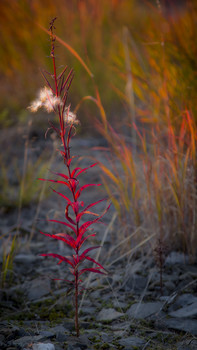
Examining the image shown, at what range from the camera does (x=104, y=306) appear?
61.7 inches

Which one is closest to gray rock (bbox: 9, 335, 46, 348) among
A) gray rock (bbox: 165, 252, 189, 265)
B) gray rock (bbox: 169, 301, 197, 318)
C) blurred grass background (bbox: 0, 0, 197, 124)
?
gray rock (bbox: 169, 301, 197, 318)

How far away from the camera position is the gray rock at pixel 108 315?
144 centimetres

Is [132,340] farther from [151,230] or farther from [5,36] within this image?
[5,36]

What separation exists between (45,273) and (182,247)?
30.2 inches

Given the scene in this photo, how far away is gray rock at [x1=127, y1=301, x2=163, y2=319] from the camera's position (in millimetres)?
1446

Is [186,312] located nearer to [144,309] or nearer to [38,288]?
[144,309]

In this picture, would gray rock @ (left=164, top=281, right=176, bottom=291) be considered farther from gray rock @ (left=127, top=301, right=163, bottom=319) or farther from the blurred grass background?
the blurred grass background

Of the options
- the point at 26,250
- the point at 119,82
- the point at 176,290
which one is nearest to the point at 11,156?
the point at 119,82

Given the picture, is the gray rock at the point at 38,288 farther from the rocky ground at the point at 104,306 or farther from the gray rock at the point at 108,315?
the gray rock at the point at 108,315

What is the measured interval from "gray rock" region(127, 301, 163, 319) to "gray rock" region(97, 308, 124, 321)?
0.05 m

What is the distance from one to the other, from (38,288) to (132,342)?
0.66 meters

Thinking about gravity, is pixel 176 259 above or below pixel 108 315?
above

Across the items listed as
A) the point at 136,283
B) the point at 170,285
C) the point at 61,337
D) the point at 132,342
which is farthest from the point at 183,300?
the point at 61,337

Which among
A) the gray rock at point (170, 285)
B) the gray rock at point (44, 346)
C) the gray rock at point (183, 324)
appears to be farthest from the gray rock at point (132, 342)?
the gray rock at point (170, 285)
